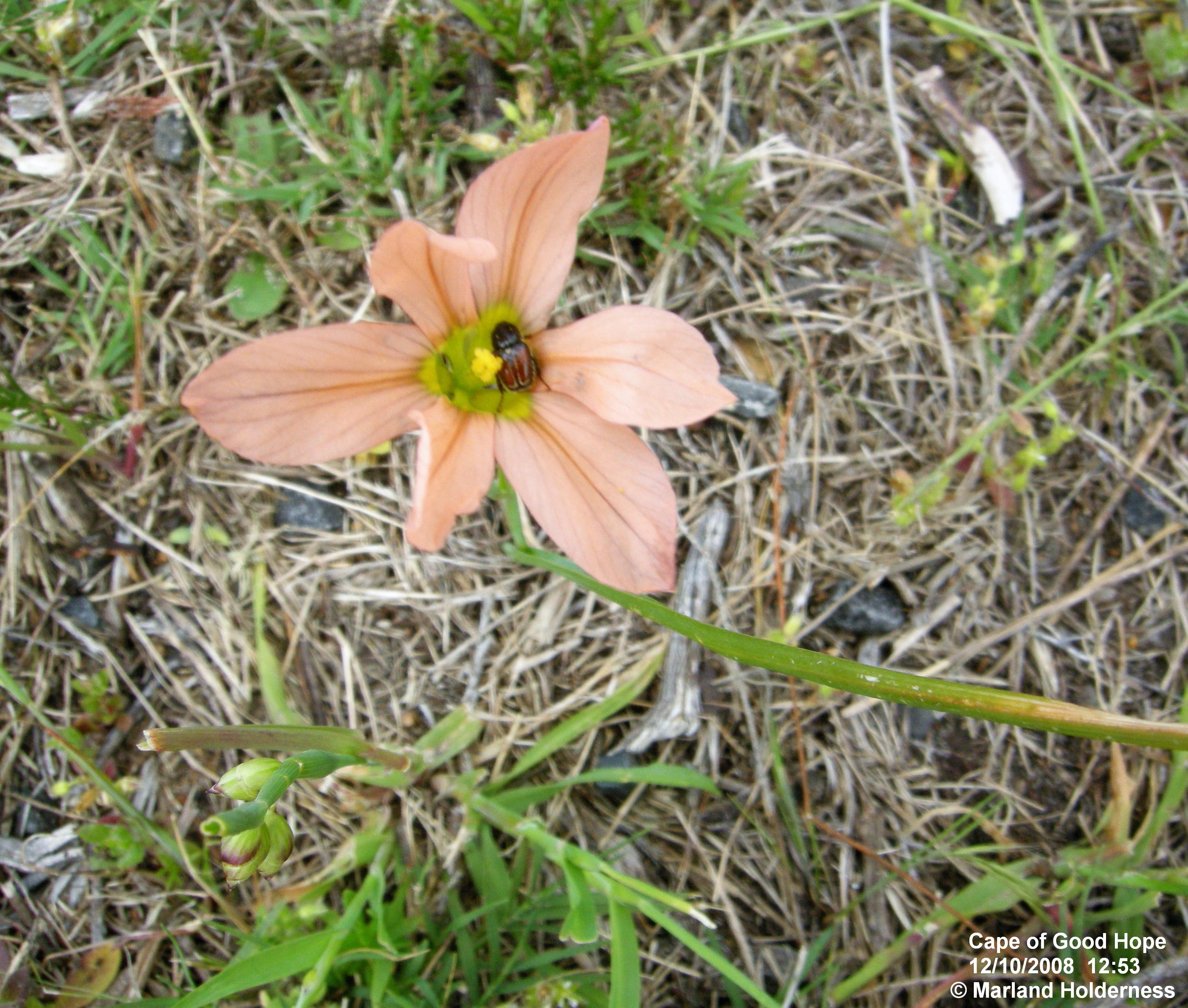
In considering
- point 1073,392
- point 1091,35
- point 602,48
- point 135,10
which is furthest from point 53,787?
point 1091,35

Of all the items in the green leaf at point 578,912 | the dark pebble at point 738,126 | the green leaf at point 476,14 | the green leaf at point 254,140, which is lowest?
the green leaf at point 578,912

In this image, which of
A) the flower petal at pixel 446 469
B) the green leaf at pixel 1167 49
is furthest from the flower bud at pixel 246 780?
the green leaf at pixel 1167 49

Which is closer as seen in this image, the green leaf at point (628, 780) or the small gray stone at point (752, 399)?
the green leaf at point (628, 780)

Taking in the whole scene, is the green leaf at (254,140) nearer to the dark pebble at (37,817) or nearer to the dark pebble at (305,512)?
the dark pebble at (305,512)

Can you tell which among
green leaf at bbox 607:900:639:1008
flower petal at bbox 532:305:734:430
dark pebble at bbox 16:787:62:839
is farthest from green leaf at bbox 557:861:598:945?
dark pebble at bbox 16:787:62:839

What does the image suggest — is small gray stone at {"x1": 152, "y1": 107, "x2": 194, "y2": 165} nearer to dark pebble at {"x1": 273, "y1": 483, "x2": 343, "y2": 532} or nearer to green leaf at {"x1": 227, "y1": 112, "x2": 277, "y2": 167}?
green leaf at {"x1": 227, "y1": 112, "x2": 277, "y2": 167}
